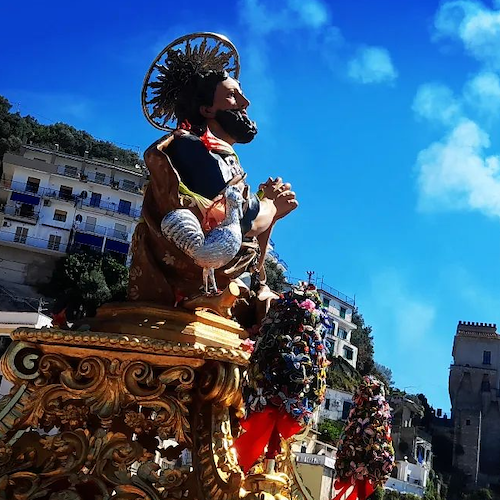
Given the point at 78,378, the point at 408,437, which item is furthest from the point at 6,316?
the point at 408,437

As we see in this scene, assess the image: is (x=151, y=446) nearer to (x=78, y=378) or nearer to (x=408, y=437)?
(x=78, y=378)

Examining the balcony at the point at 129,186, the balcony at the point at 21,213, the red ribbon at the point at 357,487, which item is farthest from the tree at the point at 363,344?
the red ribbon at the point at 357,487

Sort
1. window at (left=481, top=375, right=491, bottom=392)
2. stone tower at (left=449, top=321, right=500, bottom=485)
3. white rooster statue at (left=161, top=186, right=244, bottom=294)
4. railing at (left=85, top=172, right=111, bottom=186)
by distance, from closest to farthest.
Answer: white rooster statue at (left=161, top=186, right=244, bottom=294), railing at (left=85, top=172, right=111, bottom=186), stone tower at (left=449, top=321, right=500, bottom=485), window at (left=481, top=375, right=491, bottom=392)

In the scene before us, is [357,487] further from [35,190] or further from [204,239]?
[35,190]

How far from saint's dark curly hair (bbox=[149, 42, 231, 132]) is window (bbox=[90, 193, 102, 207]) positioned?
118ft

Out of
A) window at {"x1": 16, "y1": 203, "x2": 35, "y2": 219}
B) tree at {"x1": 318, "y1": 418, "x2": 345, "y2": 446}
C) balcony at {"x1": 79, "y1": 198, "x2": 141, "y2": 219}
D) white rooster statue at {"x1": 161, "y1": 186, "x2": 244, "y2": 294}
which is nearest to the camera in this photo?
white rooster statue at {"x1": 161, "y1": 186, "x2": 244, "y2": 294}

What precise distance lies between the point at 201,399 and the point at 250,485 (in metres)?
0.45

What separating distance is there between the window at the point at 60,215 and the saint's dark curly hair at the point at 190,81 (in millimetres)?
35254

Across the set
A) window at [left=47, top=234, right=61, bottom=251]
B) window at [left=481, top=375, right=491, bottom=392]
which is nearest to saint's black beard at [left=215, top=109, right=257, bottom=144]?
window at [left=47, top=234, right=61, bottom=251]

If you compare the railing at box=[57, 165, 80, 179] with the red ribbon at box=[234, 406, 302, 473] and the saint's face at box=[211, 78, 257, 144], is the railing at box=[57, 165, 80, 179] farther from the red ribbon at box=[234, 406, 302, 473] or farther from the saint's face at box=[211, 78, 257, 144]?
the red ribbon at box=[234, 406, 302, 473]

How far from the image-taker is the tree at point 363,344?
178 feet

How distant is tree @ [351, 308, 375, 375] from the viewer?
54.4m

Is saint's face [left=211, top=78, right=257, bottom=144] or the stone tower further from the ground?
the stone tower

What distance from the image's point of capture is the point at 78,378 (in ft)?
10.0
